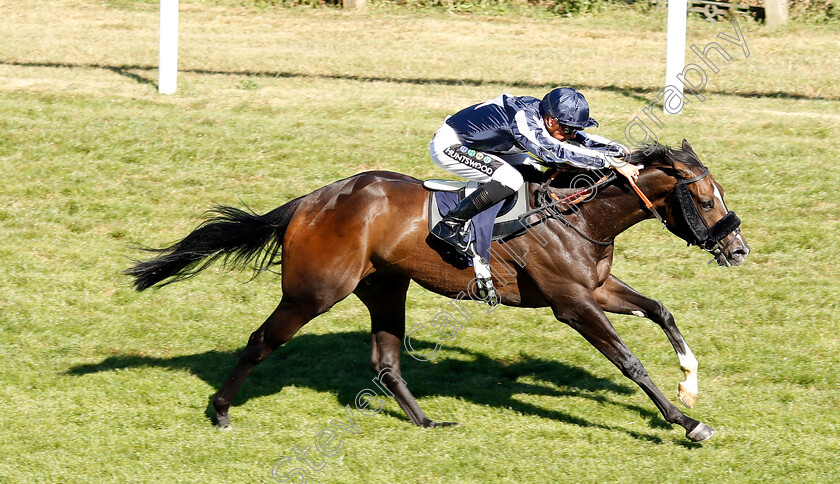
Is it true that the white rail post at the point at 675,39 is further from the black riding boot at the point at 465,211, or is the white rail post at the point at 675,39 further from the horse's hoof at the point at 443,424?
the horse's hoof at the point at 443,424

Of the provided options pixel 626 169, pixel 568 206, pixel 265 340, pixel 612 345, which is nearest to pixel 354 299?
pixel 265 340

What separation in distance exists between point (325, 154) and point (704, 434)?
6.46 m

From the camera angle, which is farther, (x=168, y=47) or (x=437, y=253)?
(x=168, y=47)

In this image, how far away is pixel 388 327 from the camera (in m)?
6.76

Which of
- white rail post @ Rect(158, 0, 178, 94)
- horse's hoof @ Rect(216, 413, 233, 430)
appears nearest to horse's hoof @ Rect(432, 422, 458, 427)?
horse's hoof @ Rect(216, 413, 233, 430)

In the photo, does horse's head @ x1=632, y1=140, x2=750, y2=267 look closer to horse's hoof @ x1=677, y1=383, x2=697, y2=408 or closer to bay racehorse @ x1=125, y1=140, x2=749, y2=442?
bay racehorse @ x1=125, y1=140, x2=749, y2=442

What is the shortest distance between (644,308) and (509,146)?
4.66ft

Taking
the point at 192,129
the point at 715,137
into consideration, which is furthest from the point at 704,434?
the point at 192,129


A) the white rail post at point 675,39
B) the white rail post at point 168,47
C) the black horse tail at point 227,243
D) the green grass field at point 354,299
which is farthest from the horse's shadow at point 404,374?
the white rail post at point 168,47

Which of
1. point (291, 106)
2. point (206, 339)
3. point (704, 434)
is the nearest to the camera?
point (704, 434)

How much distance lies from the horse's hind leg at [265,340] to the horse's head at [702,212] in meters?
2.46

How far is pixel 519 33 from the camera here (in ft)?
55.0

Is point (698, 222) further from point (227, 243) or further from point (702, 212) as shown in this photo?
point (227, 243)

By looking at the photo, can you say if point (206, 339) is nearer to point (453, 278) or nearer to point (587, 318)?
point (453, 278)
